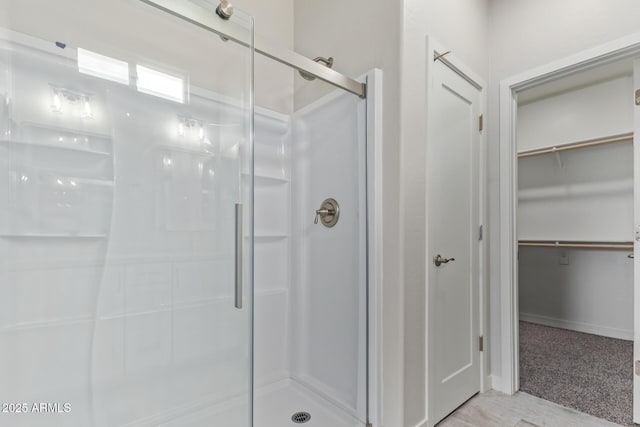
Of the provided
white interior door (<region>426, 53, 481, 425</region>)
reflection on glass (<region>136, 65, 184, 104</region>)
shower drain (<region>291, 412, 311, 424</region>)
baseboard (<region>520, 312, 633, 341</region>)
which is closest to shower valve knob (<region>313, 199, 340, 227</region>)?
white interior door (<region>426, 53, 481, 425</region>)

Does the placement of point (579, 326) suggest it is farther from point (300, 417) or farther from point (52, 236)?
point (52, 236)

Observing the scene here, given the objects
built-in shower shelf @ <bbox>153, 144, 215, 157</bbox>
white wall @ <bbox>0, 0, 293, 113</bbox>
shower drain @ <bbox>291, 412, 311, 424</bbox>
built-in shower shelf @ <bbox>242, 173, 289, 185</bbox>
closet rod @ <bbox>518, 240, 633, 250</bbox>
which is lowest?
shower drain @ <bbox>291, 412, 311, 424</bbox>

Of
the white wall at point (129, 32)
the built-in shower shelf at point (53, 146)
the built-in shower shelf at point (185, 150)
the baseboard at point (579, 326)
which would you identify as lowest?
the baseboard at point (579, 326)

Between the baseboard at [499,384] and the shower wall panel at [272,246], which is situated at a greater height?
the shower wall panel at [272,246]

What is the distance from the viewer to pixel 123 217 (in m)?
1.47

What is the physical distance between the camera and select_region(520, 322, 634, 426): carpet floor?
1.89m

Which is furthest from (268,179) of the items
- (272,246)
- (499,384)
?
(499,384)

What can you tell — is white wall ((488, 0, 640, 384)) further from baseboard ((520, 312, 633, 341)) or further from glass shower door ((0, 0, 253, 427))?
baseboard ((520, 312, 633, 341))

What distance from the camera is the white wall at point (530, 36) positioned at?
172 centimetres

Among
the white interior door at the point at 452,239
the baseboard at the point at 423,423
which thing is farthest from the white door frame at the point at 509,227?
the baseboard at the point at 423,423

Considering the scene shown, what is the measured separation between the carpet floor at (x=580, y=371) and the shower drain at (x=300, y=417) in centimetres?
141

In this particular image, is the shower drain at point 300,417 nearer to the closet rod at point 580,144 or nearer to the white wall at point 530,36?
the white wall at point 530,36

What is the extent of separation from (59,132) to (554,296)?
4384 mm

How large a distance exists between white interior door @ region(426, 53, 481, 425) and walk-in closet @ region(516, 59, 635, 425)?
102 centimetres
